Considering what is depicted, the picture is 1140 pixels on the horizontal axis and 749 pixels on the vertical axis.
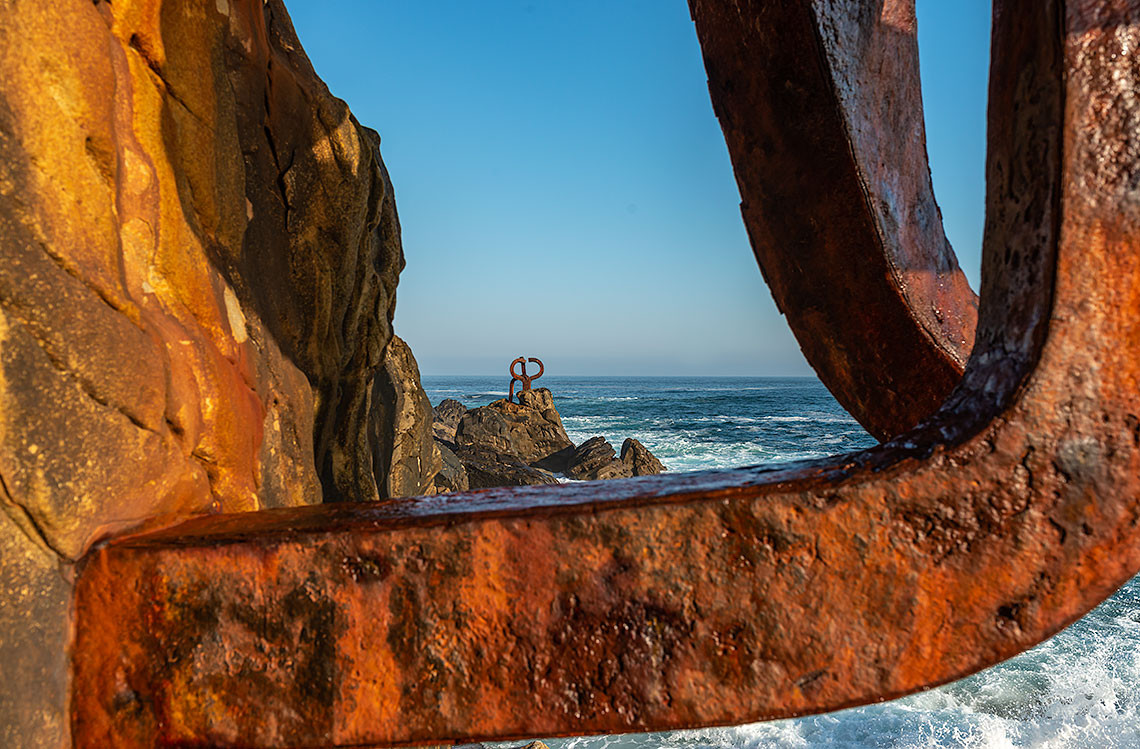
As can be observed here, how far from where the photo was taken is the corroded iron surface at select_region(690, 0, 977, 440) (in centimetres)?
186

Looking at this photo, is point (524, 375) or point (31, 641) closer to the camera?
point (31, 641)

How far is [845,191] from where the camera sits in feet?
6.34

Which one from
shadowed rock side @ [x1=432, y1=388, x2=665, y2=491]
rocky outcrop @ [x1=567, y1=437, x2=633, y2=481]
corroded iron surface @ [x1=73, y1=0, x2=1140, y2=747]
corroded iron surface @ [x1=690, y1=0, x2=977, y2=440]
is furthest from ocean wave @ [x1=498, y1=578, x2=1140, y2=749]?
rocky outcrop @ [x1=567, y1=437, x2=633, y2=481]

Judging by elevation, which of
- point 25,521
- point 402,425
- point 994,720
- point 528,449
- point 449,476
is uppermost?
point 25,521

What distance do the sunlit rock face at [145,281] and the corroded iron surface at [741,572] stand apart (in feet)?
0.39

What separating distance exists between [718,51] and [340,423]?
183 cm

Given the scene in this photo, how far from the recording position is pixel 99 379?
94 centimetres

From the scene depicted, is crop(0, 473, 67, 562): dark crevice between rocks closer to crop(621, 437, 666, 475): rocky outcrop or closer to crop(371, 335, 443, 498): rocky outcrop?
crop(371, 335, 443, 498): rocky outcrop

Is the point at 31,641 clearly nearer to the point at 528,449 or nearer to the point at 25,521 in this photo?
the point at 25,521

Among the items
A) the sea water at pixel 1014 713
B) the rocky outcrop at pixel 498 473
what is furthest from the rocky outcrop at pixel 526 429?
the sea water at pixel 1014 713

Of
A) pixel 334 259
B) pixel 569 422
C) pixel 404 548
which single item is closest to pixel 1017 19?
pixel 404 548

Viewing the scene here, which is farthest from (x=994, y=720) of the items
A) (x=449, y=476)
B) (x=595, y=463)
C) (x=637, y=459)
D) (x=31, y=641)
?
(x=595, y=463)

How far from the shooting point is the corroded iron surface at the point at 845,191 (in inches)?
73.2

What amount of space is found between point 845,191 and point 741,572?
4.61 ft
